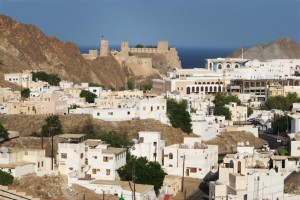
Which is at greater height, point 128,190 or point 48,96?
point 48,96

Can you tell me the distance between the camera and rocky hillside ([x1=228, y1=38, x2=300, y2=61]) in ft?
511

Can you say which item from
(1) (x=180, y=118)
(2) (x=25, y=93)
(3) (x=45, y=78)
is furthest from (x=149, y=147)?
(3) (x=45, y=78)

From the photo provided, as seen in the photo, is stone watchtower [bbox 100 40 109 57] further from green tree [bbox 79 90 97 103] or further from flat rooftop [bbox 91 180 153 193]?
flat rooftop [bbox 91 180 153 193]

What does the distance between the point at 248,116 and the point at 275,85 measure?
582 inches

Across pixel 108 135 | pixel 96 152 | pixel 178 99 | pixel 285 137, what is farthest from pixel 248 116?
pixel 96 152

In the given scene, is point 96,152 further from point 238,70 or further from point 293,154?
point 238,70

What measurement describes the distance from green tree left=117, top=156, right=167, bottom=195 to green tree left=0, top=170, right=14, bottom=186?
5.77 metres

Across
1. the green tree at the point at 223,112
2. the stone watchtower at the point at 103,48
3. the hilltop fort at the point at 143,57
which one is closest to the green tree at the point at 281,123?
the green tree at the point at 223,112

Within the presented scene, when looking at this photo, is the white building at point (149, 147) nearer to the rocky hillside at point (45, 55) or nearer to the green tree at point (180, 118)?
the green tree at point (180, 118)

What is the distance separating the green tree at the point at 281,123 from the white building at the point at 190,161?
16.4 meters

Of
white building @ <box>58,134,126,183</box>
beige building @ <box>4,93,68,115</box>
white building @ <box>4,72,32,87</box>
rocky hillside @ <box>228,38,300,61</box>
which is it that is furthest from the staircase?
rocky hillside @ <box>228,38,300,61</box>

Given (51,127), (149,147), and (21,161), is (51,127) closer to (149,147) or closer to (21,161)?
(149,147)

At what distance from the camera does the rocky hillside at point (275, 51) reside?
511 ft

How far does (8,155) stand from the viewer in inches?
1650
